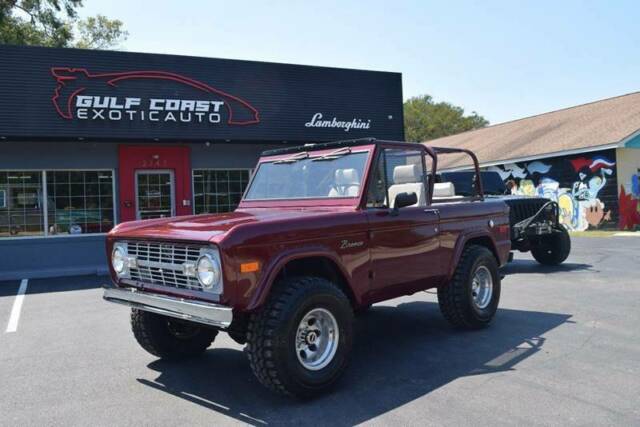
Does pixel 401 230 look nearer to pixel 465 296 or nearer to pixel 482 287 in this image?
pixel 465 296

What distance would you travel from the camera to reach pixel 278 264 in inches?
156

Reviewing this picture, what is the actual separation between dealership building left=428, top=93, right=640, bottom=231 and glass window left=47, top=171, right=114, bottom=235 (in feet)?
53.3

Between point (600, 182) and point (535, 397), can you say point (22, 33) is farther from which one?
point (535, 397)

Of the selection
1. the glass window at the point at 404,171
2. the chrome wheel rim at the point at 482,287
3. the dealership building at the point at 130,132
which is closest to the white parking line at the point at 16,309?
the dealership building at the point at 130,132

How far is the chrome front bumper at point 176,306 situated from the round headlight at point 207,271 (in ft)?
0.51

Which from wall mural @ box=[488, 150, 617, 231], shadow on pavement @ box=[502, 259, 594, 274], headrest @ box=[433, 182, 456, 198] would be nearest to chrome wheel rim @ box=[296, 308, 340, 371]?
headrest @ box=[433, 182, 456, 198]

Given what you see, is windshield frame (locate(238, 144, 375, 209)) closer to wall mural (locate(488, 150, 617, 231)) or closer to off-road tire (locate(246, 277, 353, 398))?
off-road tire (locate(246, 277, 353, 398))

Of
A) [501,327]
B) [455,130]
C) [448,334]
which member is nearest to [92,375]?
[448,334]

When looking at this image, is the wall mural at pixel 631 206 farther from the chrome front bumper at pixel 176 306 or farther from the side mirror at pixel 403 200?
the chrome front bumper at pixel 176 306

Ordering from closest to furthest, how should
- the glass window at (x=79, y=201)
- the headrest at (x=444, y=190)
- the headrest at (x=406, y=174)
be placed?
the headrest at (x=406, y=174) < the headrest at (x=444, y=190) < the glass window at (x=79, y=201)

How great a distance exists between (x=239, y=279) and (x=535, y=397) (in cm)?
234

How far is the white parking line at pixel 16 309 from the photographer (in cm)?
695

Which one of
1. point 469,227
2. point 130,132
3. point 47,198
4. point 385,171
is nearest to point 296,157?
point 385,171

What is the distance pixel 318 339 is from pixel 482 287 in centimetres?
269
